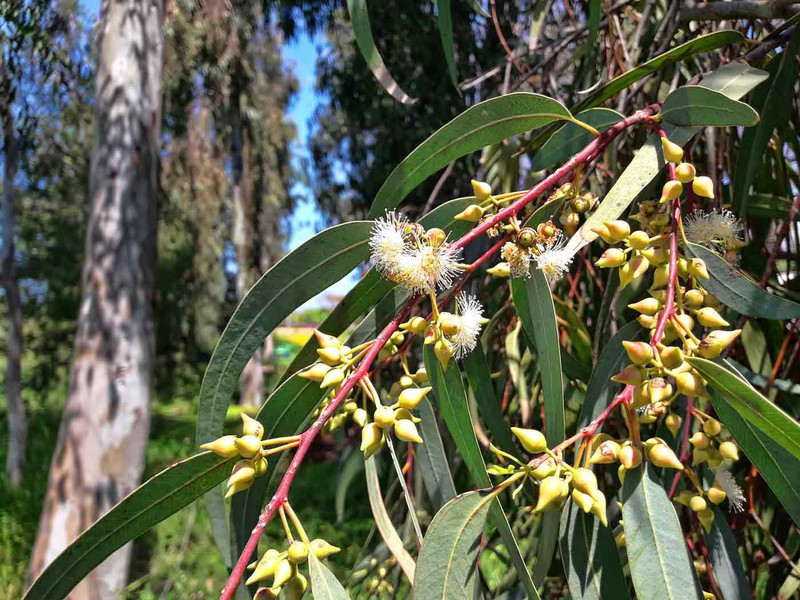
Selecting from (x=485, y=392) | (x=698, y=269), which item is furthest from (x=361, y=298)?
(x=698, y=269)

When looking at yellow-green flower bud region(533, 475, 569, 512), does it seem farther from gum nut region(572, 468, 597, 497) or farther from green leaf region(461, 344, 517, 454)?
green leaf region(461, 344, 517, 454)

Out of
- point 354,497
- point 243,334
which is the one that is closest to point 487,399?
point 243,334

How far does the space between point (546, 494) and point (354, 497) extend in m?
4.32

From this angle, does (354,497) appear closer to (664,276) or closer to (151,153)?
(151,153)

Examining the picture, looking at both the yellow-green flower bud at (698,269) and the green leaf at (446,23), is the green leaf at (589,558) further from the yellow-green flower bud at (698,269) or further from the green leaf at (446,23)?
the green leaf at (446,23)

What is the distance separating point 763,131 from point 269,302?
24.1 inches

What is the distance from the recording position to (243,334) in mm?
551

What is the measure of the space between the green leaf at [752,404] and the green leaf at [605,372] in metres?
0.18

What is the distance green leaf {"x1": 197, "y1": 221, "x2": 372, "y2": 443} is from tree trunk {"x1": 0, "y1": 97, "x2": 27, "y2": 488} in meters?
4.43

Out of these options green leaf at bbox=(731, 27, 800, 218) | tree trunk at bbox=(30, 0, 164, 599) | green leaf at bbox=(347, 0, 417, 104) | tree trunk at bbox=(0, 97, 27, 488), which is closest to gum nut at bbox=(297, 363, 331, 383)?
green leaf at bbox=(347, 0, 417, 104)

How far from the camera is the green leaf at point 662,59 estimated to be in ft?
2.11

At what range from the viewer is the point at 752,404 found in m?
0.40

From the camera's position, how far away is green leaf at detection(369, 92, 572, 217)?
1.89 ft

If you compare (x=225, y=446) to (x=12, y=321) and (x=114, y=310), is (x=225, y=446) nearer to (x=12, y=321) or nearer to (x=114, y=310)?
(x=114, y=310)
